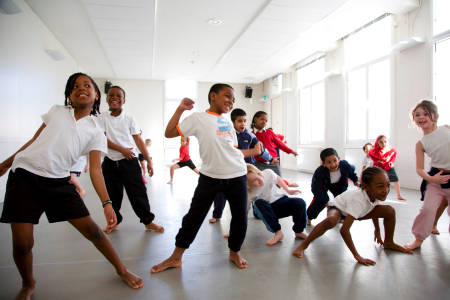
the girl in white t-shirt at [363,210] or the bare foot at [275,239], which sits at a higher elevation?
the girl in white t-shirt at [363,210]

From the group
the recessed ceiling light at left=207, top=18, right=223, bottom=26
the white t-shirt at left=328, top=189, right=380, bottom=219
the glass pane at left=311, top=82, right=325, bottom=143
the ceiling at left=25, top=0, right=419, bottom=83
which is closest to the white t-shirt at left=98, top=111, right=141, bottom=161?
the white t-shirt at left=328, top=189, right=380, bottom=219

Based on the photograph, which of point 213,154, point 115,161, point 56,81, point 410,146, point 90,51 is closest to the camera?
point 213,154

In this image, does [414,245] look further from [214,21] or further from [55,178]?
[214,21]

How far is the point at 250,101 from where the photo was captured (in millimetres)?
12422

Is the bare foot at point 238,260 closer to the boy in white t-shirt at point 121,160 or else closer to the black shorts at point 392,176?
the boy in white t-shirt at point 121,160

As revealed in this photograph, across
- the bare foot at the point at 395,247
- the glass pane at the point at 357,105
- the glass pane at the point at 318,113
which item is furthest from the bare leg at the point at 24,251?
the glass pane at the point at 318,113

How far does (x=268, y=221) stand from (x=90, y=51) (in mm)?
7557

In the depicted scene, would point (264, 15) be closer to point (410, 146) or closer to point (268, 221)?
point (410, 146)

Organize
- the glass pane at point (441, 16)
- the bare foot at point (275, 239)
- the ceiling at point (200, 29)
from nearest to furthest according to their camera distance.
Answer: the bare foot at point (275, 239) → the glass pane at point (441, 16) → the ceiling at point (200, 29)

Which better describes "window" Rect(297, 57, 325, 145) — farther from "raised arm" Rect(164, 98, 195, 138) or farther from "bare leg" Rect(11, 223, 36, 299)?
"bare leg" Rect(11, 223, 36, 299)

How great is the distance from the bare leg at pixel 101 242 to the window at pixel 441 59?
532 centimetres

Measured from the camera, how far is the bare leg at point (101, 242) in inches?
56.4

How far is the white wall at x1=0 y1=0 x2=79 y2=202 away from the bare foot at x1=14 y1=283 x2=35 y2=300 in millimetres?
3538

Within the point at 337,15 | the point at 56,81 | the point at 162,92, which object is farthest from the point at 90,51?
the point at 337,15
